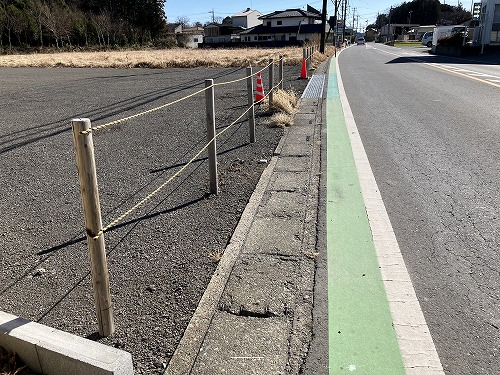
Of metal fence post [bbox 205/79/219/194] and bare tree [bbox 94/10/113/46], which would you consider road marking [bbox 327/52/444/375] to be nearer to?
metal fence post [bbox 205/79/219/194]

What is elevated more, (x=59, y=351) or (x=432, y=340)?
(x=59, y=351)

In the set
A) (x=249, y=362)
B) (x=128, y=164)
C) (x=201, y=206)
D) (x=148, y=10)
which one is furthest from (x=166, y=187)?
(x=148, y=10)

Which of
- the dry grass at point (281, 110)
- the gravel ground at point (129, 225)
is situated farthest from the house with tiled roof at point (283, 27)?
the gravel ground at point (129, 225)

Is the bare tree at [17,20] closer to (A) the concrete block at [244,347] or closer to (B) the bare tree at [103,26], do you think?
(B) the bare tree at [103,26]

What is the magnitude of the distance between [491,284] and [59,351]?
8.99 feet

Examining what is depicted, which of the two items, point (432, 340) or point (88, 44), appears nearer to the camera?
point (432, 340)

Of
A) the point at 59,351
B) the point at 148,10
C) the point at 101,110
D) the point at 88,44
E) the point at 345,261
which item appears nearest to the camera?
the point at 59,351

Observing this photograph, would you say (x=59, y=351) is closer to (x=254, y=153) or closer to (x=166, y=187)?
(x=166, y=187)

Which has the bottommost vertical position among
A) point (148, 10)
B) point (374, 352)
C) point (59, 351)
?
point (374, 352)

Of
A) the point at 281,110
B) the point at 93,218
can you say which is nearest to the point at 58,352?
the point at 93,218

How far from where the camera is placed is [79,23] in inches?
2552

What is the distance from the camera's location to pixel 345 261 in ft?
11.0

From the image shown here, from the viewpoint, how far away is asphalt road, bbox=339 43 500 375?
2.56 m

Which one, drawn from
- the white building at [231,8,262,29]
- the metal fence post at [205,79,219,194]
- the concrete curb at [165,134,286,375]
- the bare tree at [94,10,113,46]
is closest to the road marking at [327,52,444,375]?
the concrete curb at [165,134,286,375]
